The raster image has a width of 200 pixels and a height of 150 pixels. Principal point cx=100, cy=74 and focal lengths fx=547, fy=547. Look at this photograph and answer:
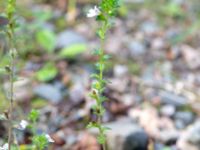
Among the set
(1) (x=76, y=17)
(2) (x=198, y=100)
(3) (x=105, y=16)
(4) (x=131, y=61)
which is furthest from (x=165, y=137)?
(1) (x=76, y=17)

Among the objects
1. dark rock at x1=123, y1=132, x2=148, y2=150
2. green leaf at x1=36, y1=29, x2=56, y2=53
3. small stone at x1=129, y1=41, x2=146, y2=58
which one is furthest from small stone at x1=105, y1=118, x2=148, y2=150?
small stone at x1=129, y1=41, x2=146, y2=58

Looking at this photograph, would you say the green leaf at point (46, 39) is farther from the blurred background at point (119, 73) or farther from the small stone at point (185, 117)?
the small stone at point (185, 117)

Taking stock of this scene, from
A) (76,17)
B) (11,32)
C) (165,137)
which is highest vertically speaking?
(11,32)

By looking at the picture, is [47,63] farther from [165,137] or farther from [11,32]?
[11,32]

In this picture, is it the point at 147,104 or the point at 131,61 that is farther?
the point at 131,61

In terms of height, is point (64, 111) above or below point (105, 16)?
below

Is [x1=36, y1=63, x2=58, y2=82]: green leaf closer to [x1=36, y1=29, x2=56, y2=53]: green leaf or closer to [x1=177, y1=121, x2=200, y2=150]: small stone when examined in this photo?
[x1=36, y1=29, x2=56, y2=53]: green leaf

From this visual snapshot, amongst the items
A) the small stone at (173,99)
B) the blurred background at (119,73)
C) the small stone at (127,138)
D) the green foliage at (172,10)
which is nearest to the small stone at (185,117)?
→ the blurred background at (119,73)

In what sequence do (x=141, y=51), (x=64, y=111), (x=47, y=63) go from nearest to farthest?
Result: (x=64, y=111), (x=47, y=63), (x=141, y=51)
